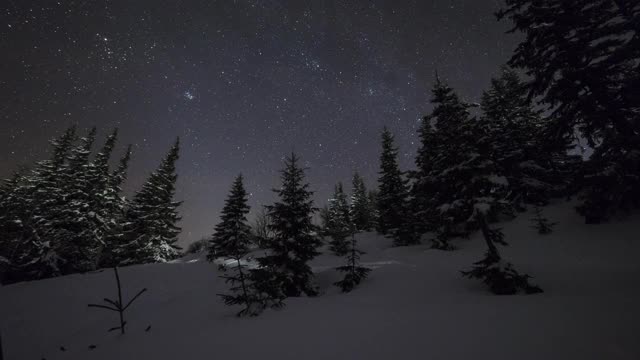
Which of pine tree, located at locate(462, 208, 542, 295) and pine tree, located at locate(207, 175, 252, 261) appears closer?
pine tree, located at locate(462, 208, 542, 295)

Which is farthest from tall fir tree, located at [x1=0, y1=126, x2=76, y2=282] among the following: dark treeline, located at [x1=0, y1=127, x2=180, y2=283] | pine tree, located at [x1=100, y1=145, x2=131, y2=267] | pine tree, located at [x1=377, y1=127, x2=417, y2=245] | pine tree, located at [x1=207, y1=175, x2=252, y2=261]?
pine tree, located at [x1=377, y1=127, x2=417, y2=245]

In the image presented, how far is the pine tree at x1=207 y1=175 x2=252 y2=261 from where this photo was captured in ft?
47.0

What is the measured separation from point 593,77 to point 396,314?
1197cm

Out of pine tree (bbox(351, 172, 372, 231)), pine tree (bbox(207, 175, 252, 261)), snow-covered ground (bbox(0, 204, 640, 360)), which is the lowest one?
snow-covered ground (bbox(0, 204, 640, 360))

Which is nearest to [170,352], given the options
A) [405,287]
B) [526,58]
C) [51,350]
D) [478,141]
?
[51,350]

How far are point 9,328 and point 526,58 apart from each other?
98.5 ft

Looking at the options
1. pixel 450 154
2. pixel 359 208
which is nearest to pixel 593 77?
pixel 450 154

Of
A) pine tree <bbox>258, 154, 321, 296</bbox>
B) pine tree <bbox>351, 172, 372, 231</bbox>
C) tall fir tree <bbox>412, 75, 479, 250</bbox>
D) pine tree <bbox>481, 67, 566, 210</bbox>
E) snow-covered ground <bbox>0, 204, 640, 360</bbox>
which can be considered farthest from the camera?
pine tree <bbox>351, 172, 372, 231</bbox>

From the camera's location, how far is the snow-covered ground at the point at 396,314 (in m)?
5.22

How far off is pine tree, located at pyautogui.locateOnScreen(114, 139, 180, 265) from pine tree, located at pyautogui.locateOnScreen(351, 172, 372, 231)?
26.6 meters

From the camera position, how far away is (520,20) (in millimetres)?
11516

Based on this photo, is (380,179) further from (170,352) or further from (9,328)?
(9,328)

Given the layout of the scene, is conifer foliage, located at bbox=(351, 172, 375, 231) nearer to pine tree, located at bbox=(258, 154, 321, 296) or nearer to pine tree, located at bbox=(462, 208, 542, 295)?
pine tree, located at bbox=(258, 154, 321, 296)

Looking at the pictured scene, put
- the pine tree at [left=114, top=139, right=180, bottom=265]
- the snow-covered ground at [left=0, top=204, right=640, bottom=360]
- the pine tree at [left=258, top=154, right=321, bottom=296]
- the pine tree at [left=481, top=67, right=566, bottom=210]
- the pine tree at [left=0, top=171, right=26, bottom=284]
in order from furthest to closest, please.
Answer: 1. the pine tree at [left=114, top=139, right=180, bottom=265]
2. the pine tree at [left=0, top=171, right=26, bottom=284]
3. the pine tree at [left=481, top=67, right=566, bottom=210]
4. the pine tree at [left=258, top=154, right=321, bottom=296]
5. the snow-covered ground at [left=0, top=204, right=640, bottom=360]
